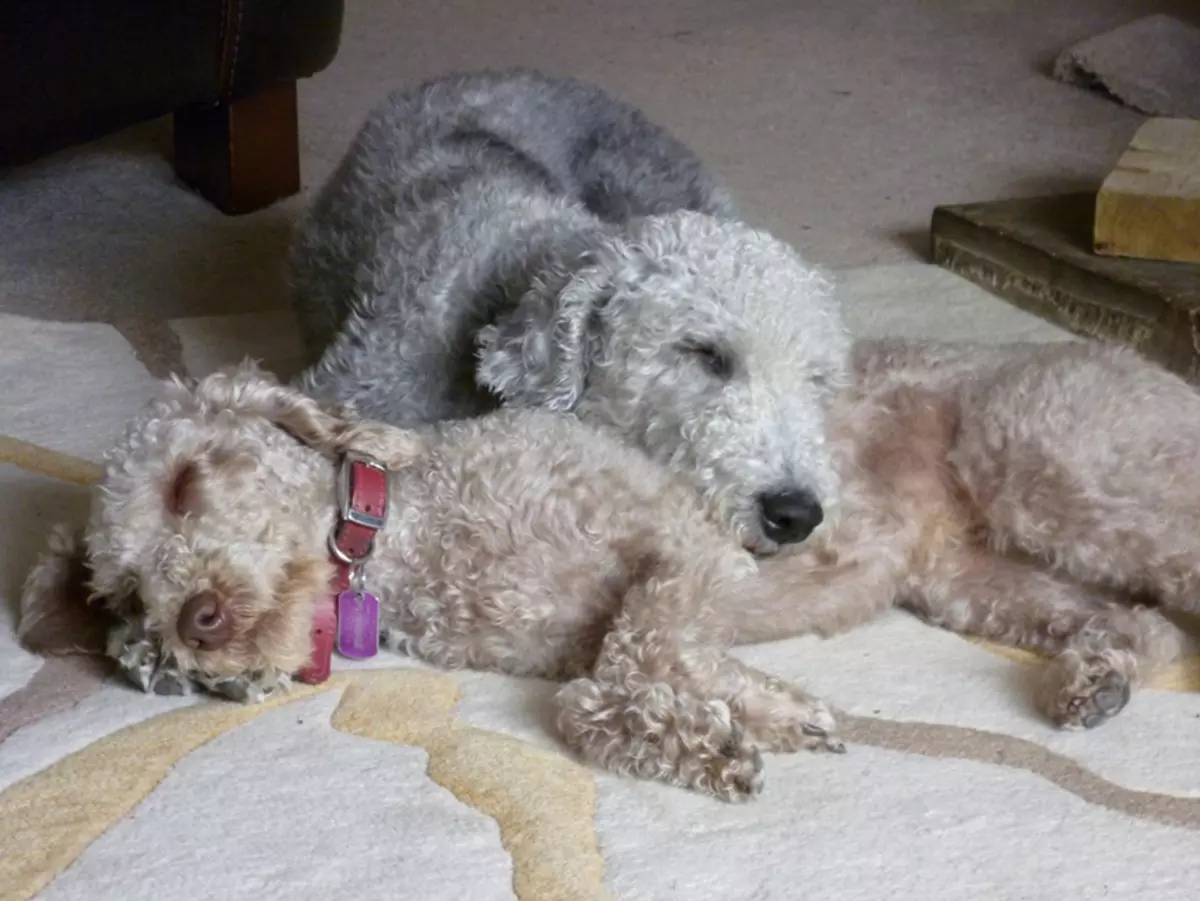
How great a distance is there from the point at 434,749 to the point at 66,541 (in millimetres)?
581

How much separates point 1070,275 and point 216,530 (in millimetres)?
1881

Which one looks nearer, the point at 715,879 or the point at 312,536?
the point at 715,879

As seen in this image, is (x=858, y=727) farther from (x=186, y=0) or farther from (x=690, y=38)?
(x=690, y=38)

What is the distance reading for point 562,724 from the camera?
1.73 metres

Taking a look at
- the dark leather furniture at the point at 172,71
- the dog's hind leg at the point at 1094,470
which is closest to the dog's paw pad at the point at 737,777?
the dog's hind leg at the point at 1094,470

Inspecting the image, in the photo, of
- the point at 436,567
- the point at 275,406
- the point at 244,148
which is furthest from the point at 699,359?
the point at 244,148

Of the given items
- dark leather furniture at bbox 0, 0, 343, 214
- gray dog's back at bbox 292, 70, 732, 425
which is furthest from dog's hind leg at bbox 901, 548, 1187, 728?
dark leather furniture at bbox 0, 0, 343, 214

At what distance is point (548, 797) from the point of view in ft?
5.29

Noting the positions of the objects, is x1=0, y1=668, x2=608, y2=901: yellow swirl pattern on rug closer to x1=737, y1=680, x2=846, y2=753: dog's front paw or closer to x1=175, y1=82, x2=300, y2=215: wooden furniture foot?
x1=737, y1=680, x2=846, y2=753: dog's front paw

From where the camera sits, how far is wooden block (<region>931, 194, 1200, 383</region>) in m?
2.74

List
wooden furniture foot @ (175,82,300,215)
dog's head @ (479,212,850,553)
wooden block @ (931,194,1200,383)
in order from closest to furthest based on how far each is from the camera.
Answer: dog's head @ (479,212,850,553), wooden block @ (931,194,1200,383), wooden furniture foot @ (175,82,300,215)

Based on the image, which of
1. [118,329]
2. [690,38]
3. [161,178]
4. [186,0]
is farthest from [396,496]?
[690,38]

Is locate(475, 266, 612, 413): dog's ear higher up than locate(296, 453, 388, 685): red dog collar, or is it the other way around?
locate(475, 266, 612, 413): dog's ear

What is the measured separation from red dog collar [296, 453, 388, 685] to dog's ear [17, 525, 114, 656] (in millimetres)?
281
